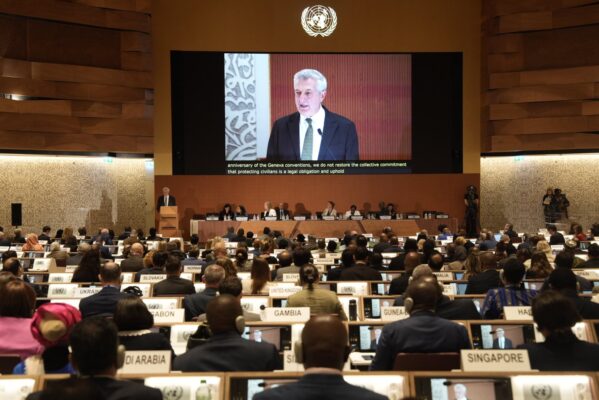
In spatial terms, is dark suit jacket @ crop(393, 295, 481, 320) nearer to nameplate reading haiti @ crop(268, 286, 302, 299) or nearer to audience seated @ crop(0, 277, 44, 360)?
nameplate reading haiti @ crop(268, 286, 302, 299)

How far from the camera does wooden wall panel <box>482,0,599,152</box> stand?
2441 cm

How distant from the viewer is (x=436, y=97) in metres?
25.8

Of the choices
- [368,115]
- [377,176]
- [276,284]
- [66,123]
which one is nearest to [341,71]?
[368,115]

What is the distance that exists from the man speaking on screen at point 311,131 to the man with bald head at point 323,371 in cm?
2183

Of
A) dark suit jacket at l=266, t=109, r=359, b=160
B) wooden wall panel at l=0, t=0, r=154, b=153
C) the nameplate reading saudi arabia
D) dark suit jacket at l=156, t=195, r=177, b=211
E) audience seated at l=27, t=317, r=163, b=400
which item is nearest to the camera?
audience seated at l=27, t=317, r=163, b=400

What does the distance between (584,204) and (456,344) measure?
22.1 metres

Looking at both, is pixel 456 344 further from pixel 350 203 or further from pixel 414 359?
pixel 350 203

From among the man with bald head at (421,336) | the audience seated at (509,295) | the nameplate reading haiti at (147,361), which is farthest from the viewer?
the audience seated at (509,295)

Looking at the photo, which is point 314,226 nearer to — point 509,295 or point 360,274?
point 360,274

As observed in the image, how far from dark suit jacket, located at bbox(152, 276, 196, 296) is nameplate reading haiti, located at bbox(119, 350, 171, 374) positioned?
3.59 m

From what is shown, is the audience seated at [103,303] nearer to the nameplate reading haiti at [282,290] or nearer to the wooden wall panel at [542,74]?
the nameplate reading haiti at [282,290]

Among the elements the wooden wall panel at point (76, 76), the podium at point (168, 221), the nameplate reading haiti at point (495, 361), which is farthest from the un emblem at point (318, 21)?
the nameplate reading haiti at point (495, 361)

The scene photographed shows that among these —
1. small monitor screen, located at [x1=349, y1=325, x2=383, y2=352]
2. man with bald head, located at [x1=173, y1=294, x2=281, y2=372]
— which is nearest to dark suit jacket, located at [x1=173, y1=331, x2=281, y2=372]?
man with bald head, located at [x1=173, y1=294, x2=281, y2=372]

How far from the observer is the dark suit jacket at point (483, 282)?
863 centimetres
